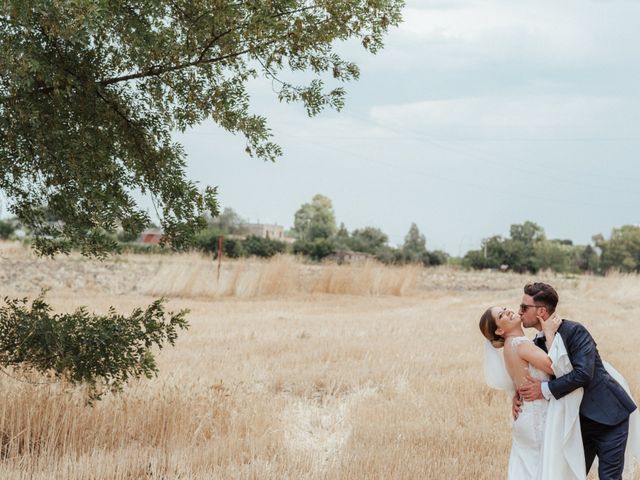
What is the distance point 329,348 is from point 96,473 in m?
7.95

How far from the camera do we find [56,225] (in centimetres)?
714

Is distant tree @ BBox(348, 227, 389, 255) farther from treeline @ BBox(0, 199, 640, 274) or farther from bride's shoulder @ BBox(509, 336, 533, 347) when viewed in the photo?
bride's shoulder @ BBox(509, 336, 533, 347)

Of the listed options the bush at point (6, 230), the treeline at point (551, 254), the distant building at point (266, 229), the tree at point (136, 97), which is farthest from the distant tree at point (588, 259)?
the tree at point (136, 97)

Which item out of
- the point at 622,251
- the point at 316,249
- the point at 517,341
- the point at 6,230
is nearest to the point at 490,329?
the point at 517,341

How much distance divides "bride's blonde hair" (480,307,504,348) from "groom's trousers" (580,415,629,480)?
71 cm

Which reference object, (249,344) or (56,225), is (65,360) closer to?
(56,225)

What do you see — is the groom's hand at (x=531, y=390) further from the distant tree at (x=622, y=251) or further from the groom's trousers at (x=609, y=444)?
the distant tree at (x=622, y=251)

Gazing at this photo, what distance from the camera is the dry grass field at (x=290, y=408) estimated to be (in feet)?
21.6

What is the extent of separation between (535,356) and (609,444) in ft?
2.51

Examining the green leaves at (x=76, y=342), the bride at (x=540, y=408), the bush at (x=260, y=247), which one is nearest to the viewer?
the bride at (x=540, y=408)

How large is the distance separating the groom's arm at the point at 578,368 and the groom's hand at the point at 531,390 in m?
0.11

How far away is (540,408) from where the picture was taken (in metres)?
5.11

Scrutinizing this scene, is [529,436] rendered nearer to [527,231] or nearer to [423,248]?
[423,248]

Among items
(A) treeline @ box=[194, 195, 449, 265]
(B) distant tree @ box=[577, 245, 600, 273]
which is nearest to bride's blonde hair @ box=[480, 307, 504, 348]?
(A) treeline @ box=[194, 195, 449, 265]
